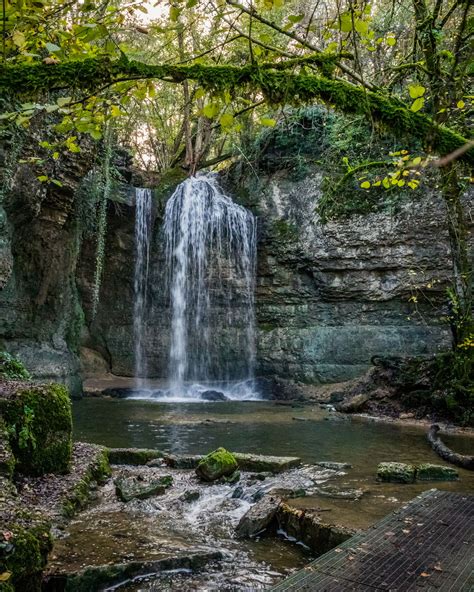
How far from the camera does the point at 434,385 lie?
34.0ft

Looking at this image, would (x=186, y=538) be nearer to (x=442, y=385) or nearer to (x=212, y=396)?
(x=442, y=385)

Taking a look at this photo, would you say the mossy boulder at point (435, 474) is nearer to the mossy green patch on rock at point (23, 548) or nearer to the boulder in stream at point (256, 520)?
the boulder in stream at point (256, 520)

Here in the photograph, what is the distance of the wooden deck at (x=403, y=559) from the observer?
93.0 inches

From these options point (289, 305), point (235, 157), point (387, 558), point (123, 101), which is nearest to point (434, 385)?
point (289, 305)

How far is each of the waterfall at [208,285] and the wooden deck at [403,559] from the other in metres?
13.3

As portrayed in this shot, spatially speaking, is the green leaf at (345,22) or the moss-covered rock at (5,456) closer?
the green leaf at (345,22)

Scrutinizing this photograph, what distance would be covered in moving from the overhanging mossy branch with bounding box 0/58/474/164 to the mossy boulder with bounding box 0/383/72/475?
8.36 ft

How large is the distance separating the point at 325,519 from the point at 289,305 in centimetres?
1275

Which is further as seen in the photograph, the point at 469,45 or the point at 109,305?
the point at 109,305

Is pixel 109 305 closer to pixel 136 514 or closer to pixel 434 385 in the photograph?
pixel 434 385

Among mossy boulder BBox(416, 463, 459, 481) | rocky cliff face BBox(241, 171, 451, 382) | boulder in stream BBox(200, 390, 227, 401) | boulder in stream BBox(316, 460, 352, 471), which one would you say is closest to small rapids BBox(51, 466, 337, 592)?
boulder in stream BBox(316, 460, 352, 471)

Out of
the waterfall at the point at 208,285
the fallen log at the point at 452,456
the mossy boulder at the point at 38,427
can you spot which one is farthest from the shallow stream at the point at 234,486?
the waterfall at the point at 208,285

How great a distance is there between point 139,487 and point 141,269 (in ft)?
42.9

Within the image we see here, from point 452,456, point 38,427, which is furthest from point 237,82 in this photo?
point 452,456
